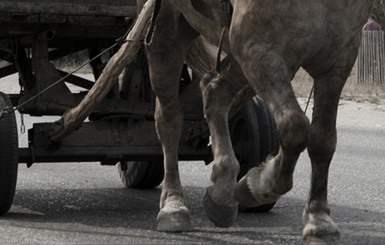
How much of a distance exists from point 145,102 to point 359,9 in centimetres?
311

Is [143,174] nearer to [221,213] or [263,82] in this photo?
[221,213]

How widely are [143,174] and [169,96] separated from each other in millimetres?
1953

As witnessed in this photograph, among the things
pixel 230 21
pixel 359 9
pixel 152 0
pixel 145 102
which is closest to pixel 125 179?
pixel 145 102

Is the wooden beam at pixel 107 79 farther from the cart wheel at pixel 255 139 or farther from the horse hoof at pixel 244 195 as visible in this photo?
the horse hoof at pixel 244 195

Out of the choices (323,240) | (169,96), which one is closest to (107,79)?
(169,96)

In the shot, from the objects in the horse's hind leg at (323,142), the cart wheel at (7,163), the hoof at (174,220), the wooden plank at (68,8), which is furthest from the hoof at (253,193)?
the wooden plank at (68,8)

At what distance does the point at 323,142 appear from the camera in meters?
5.73

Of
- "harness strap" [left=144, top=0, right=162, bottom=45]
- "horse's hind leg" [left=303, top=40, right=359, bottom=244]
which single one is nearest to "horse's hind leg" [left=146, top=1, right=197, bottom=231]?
"harness strap" [left=144, top=0, right=162, bottom=45]

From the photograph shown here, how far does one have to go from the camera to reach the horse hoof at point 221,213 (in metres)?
6.17

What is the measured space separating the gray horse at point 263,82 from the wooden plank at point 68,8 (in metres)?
0.84

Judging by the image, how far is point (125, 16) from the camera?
25.6 feet

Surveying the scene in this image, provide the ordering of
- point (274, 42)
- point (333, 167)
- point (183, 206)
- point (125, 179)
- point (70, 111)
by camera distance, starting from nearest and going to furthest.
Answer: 1. point (274, 42)
2. point (183, 206)
3. point (70, 111)
4. point (125, 179)
5. point (333, 167)

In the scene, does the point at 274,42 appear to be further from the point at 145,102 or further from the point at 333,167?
Answer: the point at 333,167

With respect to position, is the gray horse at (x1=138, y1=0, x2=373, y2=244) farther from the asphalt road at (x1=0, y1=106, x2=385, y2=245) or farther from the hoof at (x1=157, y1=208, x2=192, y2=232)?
the asphalt road at (x1=0, y1=106, x2=385, y2=245)
